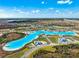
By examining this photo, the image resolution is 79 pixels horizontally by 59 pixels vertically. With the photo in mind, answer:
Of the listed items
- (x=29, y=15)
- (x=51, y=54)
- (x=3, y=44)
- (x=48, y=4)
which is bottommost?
(x=51, y=54)

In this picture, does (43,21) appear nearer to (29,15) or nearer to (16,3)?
(29,15)

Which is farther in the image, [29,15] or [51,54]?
[29,15]

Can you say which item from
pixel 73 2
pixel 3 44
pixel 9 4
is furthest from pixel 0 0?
pixel 73 2

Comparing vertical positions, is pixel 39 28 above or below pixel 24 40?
above

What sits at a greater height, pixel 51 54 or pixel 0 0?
pixel 0 0

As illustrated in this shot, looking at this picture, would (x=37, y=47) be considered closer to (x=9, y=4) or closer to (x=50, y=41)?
(x=50, y=41)

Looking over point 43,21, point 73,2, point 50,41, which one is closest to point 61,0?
point 73,2
